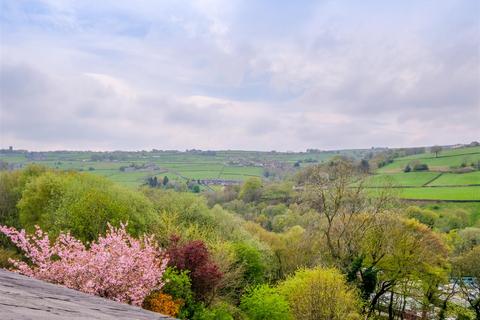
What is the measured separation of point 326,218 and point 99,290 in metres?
23.5

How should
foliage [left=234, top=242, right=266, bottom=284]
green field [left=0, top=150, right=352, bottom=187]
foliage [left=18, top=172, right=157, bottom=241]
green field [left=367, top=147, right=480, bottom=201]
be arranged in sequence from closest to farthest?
foliage [left=18, top=172, right=157, bottom=241] → foliage [left=234, top=242, right=266, bottom=284] → green field [left=367, top=147, right=480, bottom=201] → green field [left=0, top=150, right=352, bottom=187]

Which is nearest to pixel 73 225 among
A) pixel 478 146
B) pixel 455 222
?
pixel 455 222

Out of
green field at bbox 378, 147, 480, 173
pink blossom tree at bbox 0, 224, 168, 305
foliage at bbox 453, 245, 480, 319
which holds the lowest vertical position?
foliage at bbox 453, 245, 480, 319

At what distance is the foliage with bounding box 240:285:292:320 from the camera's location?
26031 millimetres

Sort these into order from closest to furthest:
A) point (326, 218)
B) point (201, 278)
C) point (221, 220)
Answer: point (201, 278), point (326, 218), point (221, 220)

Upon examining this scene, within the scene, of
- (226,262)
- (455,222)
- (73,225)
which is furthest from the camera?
(455,222)

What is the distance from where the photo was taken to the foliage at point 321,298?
26797 millimetres

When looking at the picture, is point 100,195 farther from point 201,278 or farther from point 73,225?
point 201,278

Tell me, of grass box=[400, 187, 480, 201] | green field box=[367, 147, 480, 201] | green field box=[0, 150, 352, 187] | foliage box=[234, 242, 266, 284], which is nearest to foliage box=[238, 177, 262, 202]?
green field box=[367, 147, 480, 201]

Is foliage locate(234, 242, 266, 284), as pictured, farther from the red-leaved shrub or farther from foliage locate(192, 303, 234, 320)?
the red-leaved shrub

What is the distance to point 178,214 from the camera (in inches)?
1583

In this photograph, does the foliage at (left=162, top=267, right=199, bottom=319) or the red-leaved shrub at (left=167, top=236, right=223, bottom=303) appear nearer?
the foliage at (left=162, top=267, right=199, bottom=319)

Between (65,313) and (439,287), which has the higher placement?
(65,313)

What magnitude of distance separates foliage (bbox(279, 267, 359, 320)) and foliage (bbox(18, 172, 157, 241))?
12427 millimetres
